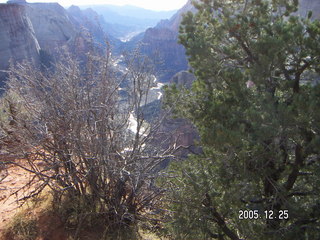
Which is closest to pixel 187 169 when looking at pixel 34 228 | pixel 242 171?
pixel 242 171

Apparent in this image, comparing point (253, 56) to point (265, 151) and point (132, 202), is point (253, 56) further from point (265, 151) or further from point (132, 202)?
point (132, 202)

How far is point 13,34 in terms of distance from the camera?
29.1 meters

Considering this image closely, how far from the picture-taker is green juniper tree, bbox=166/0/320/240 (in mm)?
3229

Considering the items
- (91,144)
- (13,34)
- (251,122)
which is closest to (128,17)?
(13,34)

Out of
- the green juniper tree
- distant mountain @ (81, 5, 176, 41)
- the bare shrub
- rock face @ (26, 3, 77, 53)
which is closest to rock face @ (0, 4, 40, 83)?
rock face @ (26, 3, 77, 53)

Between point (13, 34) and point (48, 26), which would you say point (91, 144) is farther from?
point (48, 26)

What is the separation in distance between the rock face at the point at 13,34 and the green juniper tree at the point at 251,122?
2611 cm

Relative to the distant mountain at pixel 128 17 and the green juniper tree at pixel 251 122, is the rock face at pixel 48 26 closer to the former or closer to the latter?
the green juniper tree at pixel 251 122

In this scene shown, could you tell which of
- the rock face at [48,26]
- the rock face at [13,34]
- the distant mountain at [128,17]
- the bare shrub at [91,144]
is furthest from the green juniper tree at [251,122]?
the distant mountain at [128,17]

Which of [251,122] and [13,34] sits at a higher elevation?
[13,34]

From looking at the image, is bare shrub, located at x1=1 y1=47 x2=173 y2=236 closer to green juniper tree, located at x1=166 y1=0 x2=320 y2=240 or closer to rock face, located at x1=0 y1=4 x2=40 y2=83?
green juniper tree, located at x1=166 y1=0 x2=320 y2=240

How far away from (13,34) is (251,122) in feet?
100

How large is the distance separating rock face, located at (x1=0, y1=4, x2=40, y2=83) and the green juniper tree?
26106mm

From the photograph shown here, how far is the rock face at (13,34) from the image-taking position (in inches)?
1100
